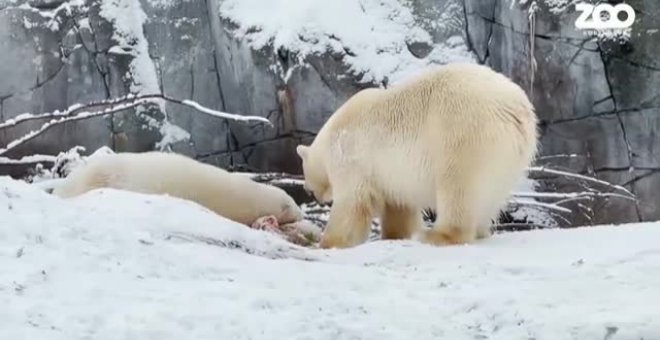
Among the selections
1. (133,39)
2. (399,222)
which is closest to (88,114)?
(399,222)

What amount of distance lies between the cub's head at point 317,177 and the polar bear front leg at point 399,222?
0.60 m

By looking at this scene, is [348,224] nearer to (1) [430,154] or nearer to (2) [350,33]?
(1) [430,154]

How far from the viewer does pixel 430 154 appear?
541 centimetres

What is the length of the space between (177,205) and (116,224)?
67 centimetres

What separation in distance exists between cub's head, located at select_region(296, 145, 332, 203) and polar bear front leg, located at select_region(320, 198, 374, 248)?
0.63 meters

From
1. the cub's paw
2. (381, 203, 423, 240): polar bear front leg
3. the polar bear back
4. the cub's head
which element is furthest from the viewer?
the cub's head

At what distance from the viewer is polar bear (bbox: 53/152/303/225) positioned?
6332 millimetres

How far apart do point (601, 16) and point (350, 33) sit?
2.75 meters

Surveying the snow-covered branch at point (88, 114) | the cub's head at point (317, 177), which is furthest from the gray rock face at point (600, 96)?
the cub's head at point (317, 177)

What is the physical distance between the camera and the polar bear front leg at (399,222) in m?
5.99

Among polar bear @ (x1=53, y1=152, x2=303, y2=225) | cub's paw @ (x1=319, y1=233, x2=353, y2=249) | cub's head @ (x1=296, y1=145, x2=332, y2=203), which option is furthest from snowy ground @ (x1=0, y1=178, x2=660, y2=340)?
cub's head @ (x1=296, y1=145, x2=332, y2=203)

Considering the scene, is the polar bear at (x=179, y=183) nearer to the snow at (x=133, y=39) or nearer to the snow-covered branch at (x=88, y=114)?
the snow-covered branch at (x=88, y=114)

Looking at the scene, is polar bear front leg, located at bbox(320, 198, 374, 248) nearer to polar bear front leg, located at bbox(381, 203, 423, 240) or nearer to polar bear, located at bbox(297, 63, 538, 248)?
polar bear, located at bbox(297, 63, 538, 248)

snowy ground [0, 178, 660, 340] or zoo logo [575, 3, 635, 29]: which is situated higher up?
zoo logo [575, 3, 635, 29]
